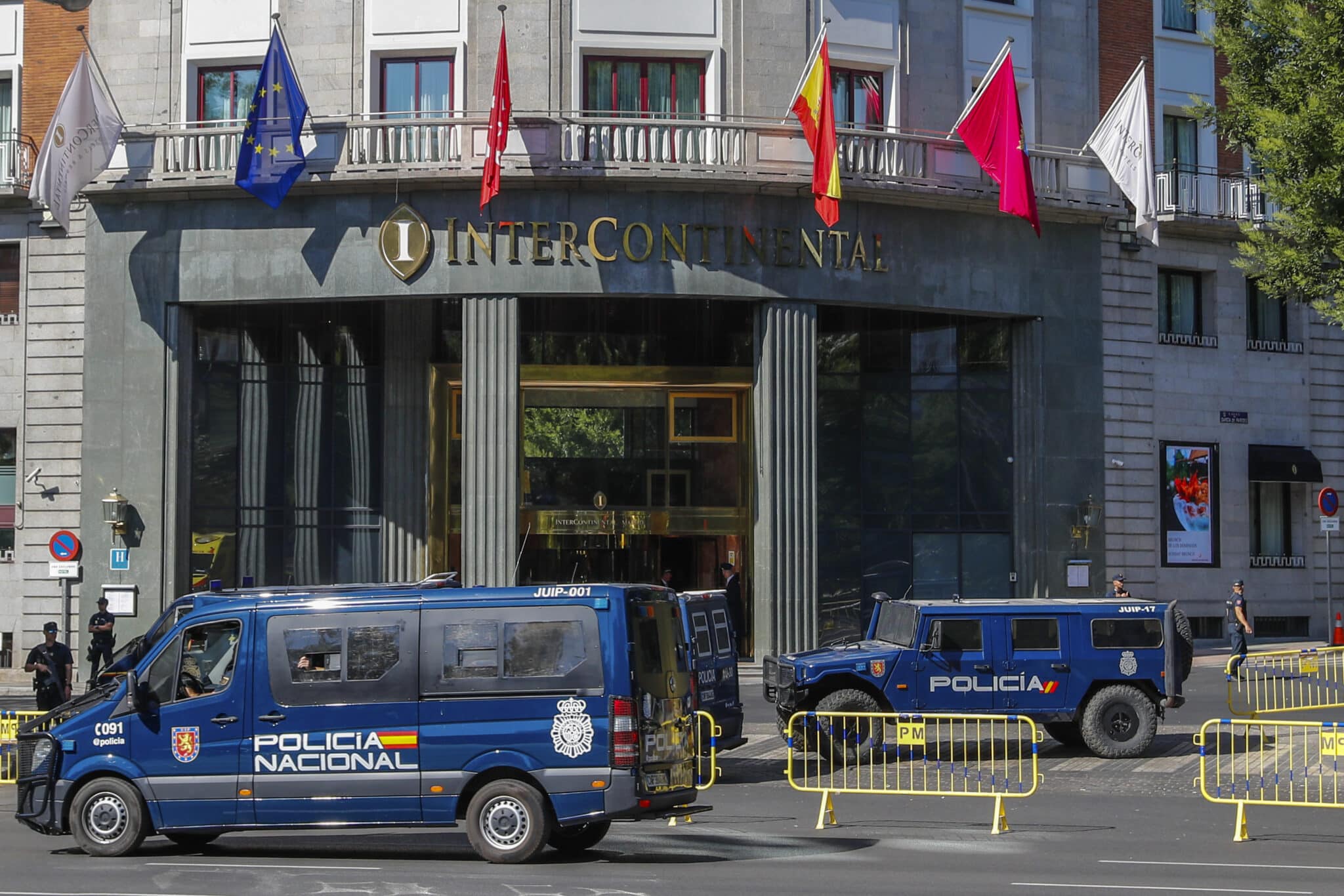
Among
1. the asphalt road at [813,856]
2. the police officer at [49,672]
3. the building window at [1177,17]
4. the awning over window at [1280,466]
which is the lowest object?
the asphalt road at [813,856]

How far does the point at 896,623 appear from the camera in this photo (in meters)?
20.9

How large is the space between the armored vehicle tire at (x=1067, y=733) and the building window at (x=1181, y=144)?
19232 millimetres

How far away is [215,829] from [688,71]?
21.3m

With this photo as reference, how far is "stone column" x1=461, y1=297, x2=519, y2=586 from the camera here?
30.7 meters

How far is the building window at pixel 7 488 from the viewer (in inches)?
1325

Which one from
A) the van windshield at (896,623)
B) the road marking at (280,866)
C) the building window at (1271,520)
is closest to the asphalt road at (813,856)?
the road marking at (280,866)

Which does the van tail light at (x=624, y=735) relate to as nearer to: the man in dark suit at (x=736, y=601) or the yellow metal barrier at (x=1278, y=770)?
the yellow metal barrier at (x=1278, y=770)

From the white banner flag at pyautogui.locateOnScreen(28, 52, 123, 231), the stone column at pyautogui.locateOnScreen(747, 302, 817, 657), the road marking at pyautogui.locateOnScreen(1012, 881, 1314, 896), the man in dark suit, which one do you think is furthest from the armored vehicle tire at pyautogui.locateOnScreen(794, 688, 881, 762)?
the white banner flag at pyautogui.locateOnScreen(28, 52, 123, 231)

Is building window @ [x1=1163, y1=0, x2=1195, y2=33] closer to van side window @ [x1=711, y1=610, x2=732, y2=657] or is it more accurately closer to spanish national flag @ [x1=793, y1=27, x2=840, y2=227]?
spanish national flag @ [x1=793, y1=27, x2=840, y2=227]

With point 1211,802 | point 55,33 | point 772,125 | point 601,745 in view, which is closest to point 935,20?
point 772,125

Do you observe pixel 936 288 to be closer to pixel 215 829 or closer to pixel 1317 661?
pixel 1317 661

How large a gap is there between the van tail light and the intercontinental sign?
18402mm

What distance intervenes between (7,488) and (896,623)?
20.8 meters

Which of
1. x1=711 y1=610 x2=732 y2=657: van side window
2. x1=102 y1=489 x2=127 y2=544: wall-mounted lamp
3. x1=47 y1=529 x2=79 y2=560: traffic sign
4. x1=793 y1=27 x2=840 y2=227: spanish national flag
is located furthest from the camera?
x1=102 y1=489 x2=127 y2=544: wall-mounted lamp
